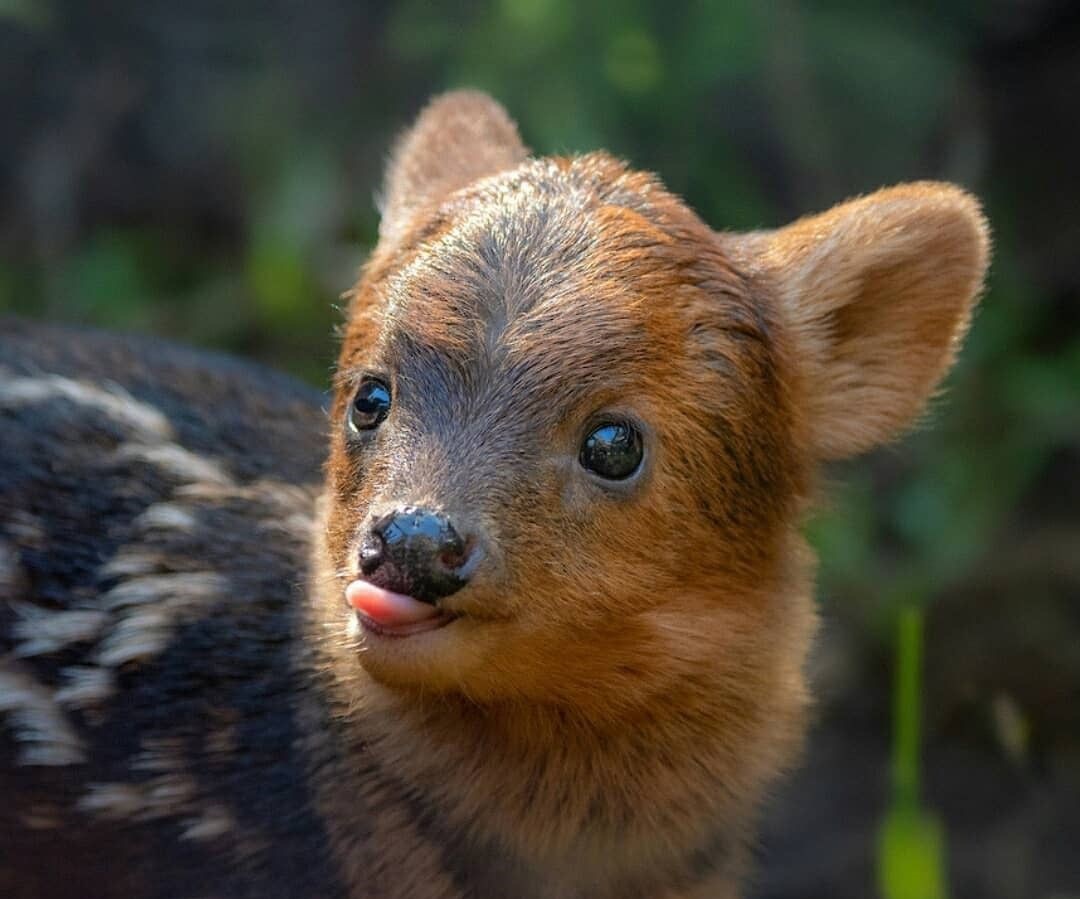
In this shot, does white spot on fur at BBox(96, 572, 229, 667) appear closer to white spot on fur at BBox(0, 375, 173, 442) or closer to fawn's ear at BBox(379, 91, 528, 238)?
white spot on fur at BBox(0, 375, 173, 442)

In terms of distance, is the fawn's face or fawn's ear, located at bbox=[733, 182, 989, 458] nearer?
the fawn's face

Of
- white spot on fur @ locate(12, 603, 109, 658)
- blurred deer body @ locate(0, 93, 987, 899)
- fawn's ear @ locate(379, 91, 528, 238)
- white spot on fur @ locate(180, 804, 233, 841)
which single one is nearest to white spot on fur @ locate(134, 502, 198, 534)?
blurred deer body @ locate(0, 93, 987, 899)

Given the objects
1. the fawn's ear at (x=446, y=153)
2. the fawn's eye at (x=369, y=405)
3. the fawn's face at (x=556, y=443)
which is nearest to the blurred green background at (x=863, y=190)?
the fawn's ear at (x=446, y=153)

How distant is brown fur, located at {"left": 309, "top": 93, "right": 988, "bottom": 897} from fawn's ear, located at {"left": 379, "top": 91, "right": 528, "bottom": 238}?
0.15 m

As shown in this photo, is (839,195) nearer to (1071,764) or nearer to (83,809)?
(1071,764)

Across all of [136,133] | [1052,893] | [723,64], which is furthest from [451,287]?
[136,133]

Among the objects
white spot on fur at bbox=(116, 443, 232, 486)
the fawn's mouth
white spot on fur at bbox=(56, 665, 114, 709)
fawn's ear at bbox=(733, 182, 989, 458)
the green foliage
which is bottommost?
the green foliage

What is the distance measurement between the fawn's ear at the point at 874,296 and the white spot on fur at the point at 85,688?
62.9 inches

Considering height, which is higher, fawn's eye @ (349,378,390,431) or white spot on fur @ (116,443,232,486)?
fawn's eye @ (349,378,390,431)

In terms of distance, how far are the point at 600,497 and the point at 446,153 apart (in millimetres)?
1268

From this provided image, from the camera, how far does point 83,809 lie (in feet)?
11.5

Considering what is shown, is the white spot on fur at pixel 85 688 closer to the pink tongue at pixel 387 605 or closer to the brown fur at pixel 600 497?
the brown fur at pixel 600 497

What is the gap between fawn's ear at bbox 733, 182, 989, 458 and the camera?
3.59 meters

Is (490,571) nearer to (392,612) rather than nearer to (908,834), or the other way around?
(392,612)
